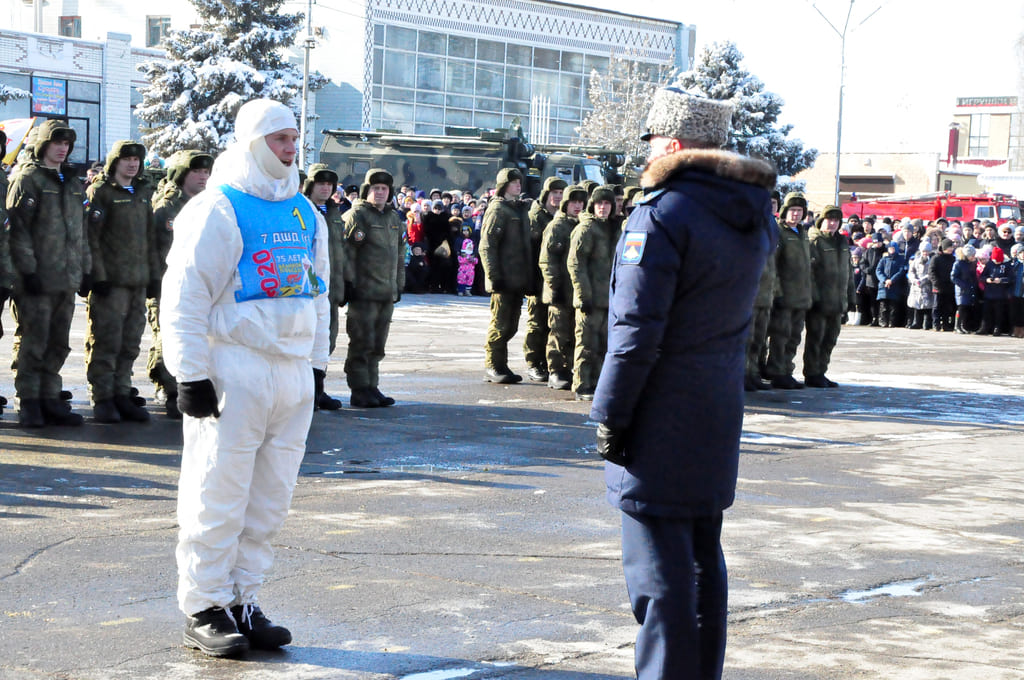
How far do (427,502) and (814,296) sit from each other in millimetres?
A: 8408

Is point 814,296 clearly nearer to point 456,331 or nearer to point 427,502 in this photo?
point 456,331

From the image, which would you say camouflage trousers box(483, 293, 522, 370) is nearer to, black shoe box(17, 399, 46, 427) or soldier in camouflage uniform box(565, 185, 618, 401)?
soldier in camouflage uniform box(565, 185, 618, 401)

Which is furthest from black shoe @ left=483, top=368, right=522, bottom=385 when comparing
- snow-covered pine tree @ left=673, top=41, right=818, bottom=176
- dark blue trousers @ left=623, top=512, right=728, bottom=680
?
snow-covered pine tree @ left=673, top=41, right=818, bottom=176

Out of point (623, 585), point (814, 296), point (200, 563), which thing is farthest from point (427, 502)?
point (814, 296)

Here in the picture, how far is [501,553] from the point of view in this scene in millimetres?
6645

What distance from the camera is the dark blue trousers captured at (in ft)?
13.6

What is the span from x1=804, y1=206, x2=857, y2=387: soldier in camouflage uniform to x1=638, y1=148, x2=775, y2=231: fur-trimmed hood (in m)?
11.0

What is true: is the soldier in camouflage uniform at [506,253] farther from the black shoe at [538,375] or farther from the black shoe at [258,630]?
the black shoe at [258,630]

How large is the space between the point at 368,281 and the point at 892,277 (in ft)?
51.2

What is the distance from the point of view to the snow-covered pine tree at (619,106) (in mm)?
62494

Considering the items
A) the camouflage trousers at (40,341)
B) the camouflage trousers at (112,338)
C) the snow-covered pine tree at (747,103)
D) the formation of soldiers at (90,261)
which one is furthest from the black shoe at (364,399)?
the snow-covered pine tree at (747,103)

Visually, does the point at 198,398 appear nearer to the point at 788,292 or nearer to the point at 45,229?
the point at 45,229

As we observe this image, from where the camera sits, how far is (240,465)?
4.99 metres

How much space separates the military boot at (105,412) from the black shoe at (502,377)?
4551mm
